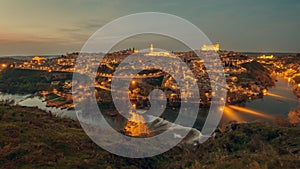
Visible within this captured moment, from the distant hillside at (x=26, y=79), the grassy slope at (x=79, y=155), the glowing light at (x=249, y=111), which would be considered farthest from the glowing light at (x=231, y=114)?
the distant hillside at (x=26, y=79)

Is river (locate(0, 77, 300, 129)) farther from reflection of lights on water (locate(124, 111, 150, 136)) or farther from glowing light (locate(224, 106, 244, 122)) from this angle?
reflection of lights on water (locate(124, 111, 150, 136))

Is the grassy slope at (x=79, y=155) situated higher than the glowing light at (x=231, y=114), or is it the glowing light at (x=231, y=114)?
the grassy slope at (x=79, y=155)

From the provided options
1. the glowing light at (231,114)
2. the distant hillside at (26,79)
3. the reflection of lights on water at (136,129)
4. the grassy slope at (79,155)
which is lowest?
the glowing light at (231,114)

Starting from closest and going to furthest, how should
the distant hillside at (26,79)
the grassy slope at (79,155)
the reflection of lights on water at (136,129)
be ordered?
the grassy slope at (79,155) → the reflection of lights on water at (136,129) → the distant hillside at (26,79)

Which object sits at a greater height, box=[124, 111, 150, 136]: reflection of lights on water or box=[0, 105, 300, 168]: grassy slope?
box=[0, 105, 300, 168]: grassy slope

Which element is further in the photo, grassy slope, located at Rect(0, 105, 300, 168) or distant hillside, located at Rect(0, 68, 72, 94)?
distant hillside, located at Rect(0, 68, 72, 94)

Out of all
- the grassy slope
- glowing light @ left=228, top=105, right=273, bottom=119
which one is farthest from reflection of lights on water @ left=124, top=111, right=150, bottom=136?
glowing light @ left=228, top=105, right=273, bottom=119

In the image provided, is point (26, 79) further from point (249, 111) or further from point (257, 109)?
point (257, 109)

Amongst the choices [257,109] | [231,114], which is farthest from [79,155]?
[257,109]

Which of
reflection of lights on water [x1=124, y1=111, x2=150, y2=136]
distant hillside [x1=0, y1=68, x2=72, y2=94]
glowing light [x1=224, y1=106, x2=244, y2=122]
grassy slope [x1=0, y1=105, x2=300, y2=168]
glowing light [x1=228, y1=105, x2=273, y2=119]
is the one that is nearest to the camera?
grassy slope [x1=0, y1=105, x2=300, y2=168]

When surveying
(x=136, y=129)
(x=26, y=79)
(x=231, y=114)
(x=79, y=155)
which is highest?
(x=26, y=79)

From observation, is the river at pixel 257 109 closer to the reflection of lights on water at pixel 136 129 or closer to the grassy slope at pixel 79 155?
the reflection of lights on water at pixel 136 129
